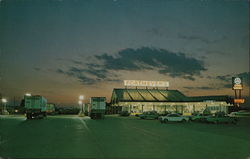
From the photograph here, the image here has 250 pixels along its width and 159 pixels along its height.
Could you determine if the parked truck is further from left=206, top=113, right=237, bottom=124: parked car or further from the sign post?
the sign post

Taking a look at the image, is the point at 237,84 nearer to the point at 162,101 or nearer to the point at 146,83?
the point at 162,101

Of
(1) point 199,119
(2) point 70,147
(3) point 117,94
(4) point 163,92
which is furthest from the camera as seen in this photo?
(4) point 163,92

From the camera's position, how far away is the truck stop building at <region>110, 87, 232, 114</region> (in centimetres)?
6000

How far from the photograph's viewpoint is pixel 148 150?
1081 cm

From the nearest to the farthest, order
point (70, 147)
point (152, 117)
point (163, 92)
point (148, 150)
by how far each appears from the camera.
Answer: point (148, 150)
point (70, 147)
point (152, 117)
point (163, 92)

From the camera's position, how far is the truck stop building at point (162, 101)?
60.0 m

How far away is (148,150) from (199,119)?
26.3 m

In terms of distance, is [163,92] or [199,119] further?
[163,92]

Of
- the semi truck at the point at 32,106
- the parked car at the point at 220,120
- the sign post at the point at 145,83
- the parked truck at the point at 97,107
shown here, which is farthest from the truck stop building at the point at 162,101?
the parked car at the point at 220,120

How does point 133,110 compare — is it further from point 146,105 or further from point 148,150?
point 148,150

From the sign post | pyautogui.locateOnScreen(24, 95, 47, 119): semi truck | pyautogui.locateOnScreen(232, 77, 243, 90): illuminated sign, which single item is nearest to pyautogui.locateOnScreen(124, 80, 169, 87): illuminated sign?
the sign post

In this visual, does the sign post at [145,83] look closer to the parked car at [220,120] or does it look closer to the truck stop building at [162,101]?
the truck stop building at [162,101]

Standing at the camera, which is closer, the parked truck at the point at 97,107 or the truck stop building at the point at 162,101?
the parked truck at the point at 97,107

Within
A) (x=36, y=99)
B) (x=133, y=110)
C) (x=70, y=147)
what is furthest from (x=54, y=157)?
(x=133, y=110)
